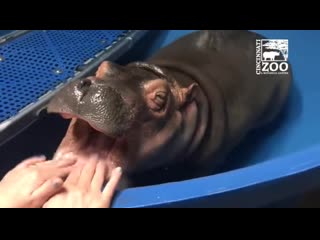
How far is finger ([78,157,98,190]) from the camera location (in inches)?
37.3

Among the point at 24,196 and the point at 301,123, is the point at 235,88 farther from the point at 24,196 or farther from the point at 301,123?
the point at 24,196

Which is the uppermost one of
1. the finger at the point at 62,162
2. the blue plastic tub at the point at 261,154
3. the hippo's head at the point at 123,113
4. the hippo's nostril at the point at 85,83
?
the hippo's nostril at the point at 85,83

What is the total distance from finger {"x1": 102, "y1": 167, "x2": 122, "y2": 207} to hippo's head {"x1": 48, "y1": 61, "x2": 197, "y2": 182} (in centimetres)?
6

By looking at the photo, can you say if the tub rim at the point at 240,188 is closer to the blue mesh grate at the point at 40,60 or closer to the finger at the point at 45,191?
the finger at the point at 45,191

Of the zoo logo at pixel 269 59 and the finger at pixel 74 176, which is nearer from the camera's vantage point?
the finger at pixel 74 176

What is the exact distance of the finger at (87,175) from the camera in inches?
37.3

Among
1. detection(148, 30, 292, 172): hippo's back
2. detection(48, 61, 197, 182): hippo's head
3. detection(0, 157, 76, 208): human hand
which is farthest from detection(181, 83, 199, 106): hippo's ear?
detection(0, 157, 76, 208): human hand

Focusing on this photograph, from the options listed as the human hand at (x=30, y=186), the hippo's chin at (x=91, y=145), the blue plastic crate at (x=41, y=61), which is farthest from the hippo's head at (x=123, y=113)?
the blue plastic crate at (x=41, y=61)

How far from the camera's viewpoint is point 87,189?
0.94 metres

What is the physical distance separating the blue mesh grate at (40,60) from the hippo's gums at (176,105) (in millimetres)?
274

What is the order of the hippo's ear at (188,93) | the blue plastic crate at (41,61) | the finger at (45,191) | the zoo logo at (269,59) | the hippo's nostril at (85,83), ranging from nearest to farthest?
the finger at (45,191) → the hippo's nostril at (85,83) → the hippo's ear at (188,93) → the blue plastic crate at (41,61) → the zoo logo at (269,59)
